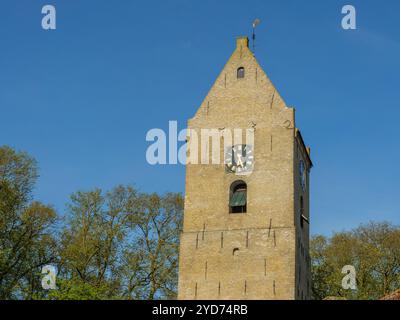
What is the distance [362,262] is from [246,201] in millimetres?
16042

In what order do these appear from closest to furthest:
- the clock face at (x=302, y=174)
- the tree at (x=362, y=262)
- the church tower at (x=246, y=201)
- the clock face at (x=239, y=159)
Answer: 1. the church tower at (x=246, y=201)
2. the clock face at (x=239, y=159)
3. the clock face at (x=302, y=174)
4. the tree at (x=362, y=262)

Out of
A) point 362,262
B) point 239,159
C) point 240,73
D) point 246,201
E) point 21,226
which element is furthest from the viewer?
point 362,262

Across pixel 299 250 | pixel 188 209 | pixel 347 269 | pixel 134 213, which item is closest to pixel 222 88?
pixel 188 209

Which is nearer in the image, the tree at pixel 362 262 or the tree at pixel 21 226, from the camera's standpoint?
the tree at pixel 21 226

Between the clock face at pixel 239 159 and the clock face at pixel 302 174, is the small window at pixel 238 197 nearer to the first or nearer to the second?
the clock face at pixel 239 159

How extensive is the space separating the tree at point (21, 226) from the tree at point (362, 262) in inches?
632

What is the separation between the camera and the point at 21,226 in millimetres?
38156

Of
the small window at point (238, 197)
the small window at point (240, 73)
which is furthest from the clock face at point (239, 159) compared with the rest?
the small window at point (240, 73)

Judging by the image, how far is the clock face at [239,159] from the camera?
30234mm

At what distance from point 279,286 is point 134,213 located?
16.6m

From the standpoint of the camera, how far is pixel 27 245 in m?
37.9

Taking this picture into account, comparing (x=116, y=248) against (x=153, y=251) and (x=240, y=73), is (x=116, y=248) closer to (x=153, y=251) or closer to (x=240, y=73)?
(x=153, y=251)

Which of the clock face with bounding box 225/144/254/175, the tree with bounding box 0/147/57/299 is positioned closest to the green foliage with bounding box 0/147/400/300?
the tree with bounding box 0/147/57/299

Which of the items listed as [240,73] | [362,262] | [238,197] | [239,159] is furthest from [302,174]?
[362,262]
